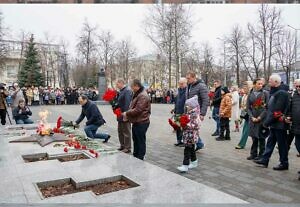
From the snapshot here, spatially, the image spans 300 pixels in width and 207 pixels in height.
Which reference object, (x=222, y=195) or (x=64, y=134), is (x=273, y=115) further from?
(x=64, y=134)

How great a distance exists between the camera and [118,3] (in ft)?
8.72

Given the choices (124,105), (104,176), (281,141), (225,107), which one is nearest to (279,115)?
(281,141)

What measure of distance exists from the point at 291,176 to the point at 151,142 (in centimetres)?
489

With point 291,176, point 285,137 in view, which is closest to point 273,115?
point 285,137

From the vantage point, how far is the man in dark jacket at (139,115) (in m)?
7.31

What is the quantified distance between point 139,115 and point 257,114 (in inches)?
107

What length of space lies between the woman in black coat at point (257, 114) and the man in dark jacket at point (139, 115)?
245 centimetres

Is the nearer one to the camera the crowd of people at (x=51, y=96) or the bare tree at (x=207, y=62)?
the crowd of people at (x=51, y=96)

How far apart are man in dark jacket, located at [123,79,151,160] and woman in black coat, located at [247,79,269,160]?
8.02ft

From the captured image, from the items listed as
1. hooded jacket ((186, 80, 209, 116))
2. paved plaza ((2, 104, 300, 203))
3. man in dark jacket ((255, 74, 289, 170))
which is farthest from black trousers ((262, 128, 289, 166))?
hooded jacket ((186, 80, 209, 116))

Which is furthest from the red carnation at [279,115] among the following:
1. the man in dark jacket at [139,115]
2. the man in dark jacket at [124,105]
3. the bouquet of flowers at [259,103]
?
the man in dark jacket at [124,105]

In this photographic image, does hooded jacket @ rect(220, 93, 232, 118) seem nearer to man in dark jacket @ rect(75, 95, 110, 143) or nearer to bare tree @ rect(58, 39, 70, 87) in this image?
man in dark jacket @ rect(75, 95, 110, 143)

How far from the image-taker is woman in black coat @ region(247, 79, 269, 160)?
26.0 feet

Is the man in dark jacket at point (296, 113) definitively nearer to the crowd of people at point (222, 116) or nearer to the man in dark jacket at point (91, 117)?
the crowd of people at point (222, 116)
